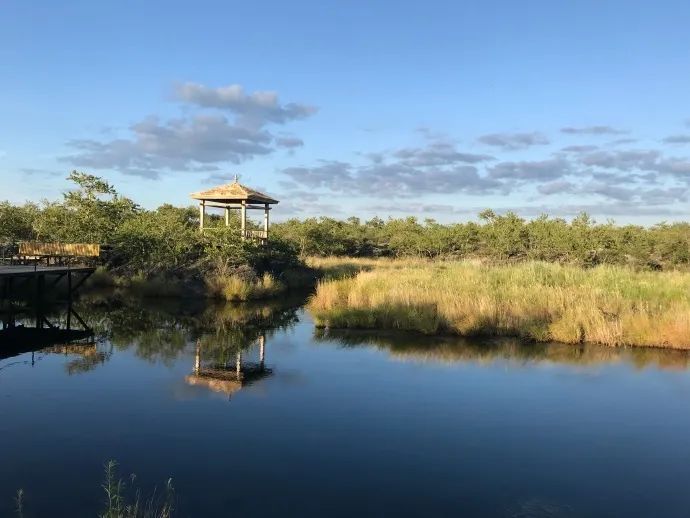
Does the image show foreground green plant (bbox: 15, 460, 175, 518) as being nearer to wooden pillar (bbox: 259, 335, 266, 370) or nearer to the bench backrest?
wooden pillar (bbox: 259, 335, 266, 370)

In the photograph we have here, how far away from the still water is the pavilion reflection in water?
47 millimetres

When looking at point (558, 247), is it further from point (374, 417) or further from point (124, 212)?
point (374, 417)

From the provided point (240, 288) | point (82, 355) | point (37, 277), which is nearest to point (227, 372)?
point (82, 355)

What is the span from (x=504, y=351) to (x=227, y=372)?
5859 mm

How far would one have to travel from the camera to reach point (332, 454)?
686 cm

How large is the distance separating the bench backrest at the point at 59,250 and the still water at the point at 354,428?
1223 cm

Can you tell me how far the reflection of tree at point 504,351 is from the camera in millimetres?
11852

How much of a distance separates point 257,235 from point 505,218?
22.3 meters

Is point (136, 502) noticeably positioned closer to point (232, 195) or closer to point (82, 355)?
point (82, 355)

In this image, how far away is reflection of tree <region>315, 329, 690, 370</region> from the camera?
38.9ft

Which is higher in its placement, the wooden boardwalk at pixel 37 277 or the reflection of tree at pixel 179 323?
the wooden boardwalk at pixel 37 277

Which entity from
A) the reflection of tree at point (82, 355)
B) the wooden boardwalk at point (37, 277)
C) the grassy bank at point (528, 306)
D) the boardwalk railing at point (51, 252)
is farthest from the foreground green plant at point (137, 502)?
the boardwalk railing at point (51, 252)

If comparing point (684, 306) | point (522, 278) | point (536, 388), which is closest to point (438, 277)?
point (522, 278)

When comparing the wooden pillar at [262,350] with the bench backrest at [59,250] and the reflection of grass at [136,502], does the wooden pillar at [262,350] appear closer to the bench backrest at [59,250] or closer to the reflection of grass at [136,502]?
the reflection of grass at [136,502]
